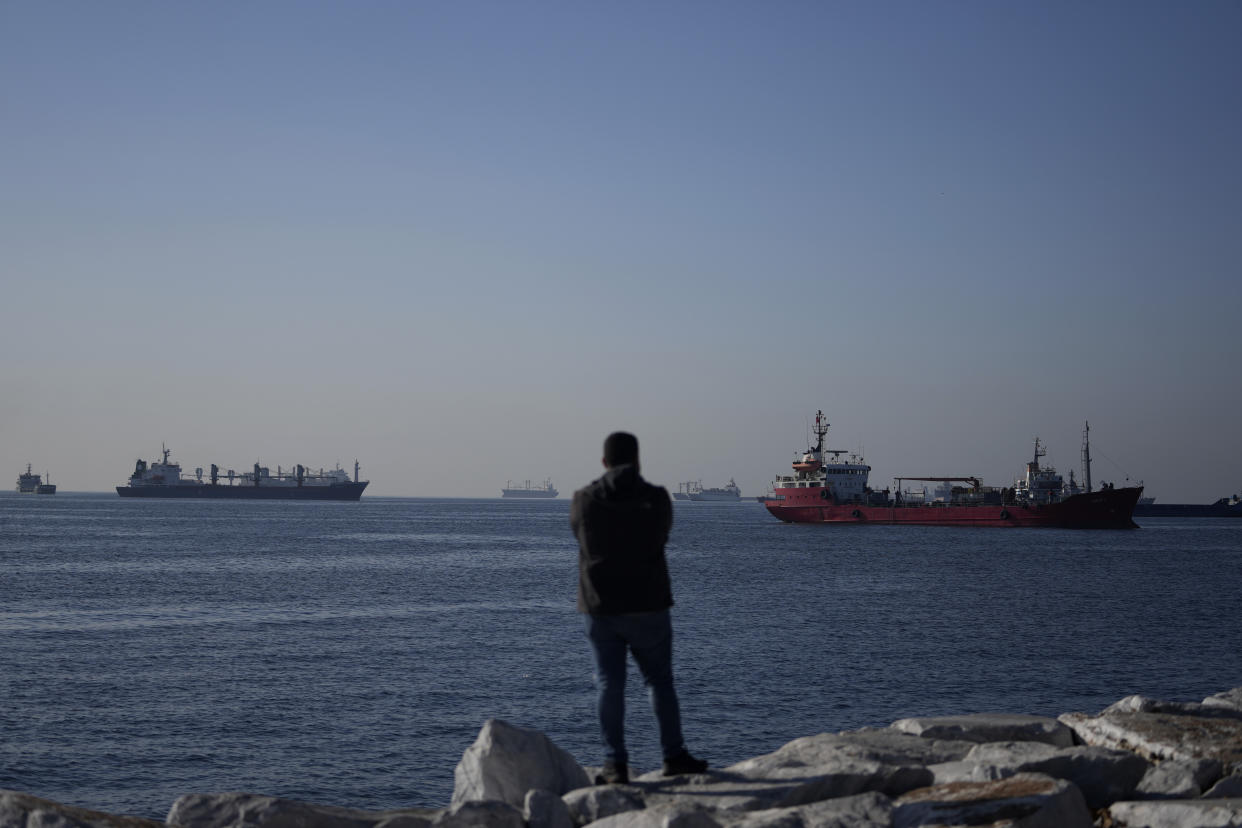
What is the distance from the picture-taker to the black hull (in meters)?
188

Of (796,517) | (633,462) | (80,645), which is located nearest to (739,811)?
(633,462)

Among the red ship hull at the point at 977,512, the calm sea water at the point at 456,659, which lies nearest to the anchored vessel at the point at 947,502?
the red ship hull at the point at 977,512

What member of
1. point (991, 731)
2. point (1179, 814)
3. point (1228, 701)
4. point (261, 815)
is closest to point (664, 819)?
point (261, 815)

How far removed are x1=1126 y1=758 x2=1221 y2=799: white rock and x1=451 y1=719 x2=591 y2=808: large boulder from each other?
3.09m

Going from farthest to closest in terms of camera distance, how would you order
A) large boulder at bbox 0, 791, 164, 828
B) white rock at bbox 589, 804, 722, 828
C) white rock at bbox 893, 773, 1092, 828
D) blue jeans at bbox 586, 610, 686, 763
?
1. blue jeans at bbox 586, 610, 686, 763
2. large boulder at bbox 0, 791, 164, 828
3. white rock at bbox 893, 773, 1092, 828
4. white rock at bbox 589, 804, 722, 828

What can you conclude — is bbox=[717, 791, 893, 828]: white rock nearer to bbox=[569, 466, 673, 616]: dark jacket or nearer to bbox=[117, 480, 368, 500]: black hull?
bbox=[569, 466, 673, 616]: dark jacket

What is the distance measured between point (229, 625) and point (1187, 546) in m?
65.0

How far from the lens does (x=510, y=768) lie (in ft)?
18.0

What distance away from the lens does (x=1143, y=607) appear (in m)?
33.1

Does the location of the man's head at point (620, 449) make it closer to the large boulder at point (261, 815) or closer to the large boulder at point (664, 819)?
the large boulder at point (664, 819)

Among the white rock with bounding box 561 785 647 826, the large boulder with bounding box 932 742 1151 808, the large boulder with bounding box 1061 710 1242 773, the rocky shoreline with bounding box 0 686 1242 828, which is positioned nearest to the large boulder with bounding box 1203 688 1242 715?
the large boulder with bounding box 1061 710 1242 773

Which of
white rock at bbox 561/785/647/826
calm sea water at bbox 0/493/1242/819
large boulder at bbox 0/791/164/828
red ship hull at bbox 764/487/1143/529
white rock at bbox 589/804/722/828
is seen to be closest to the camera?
white rock at bbox 589/804/722/828

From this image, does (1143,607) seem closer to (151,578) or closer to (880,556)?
(880,556)

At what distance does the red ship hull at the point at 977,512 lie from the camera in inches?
3290
